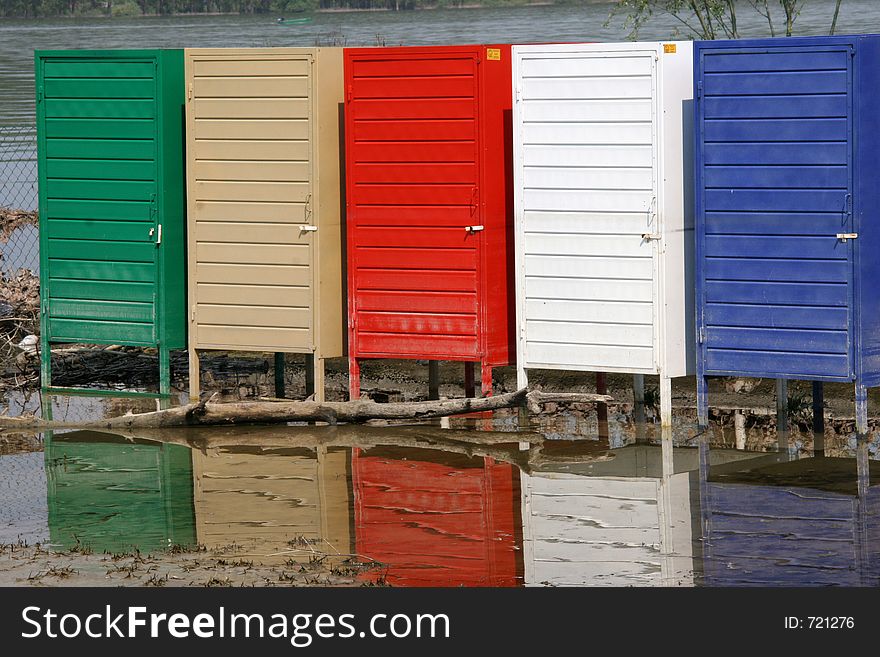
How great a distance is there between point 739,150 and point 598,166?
0.73m

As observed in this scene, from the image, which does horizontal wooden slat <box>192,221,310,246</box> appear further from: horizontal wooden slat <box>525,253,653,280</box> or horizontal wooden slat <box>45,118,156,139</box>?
horizontal wooden slat <box>525,253,653,280</box>

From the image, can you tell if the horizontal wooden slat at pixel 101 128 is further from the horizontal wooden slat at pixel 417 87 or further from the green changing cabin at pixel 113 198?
the horizontal wooden slat at pixel 417 87

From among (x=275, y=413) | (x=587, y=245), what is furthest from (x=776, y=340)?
(x=275, y=413)

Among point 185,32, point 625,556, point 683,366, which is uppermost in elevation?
point 185,32

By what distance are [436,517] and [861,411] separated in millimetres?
2515

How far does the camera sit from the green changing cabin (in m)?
9.52

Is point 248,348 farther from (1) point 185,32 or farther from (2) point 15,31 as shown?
(2) point 15,31

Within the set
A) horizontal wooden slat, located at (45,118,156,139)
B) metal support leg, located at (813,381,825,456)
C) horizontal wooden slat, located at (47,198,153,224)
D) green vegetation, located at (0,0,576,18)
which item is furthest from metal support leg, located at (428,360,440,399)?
green vegetation, located at (0,0,576,18)

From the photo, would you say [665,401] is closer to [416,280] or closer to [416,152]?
[416,280]

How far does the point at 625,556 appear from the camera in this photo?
6363mm

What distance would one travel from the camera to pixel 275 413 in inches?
352

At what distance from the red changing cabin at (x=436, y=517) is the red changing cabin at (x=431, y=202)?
0.93 meters

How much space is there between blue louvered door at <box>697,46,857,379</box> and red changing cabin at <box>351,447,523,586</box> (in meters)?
1.50

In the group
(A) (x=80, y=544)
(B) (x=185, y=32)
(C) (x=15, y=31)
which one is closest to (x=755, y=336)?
(A) (x=80, y=544)
